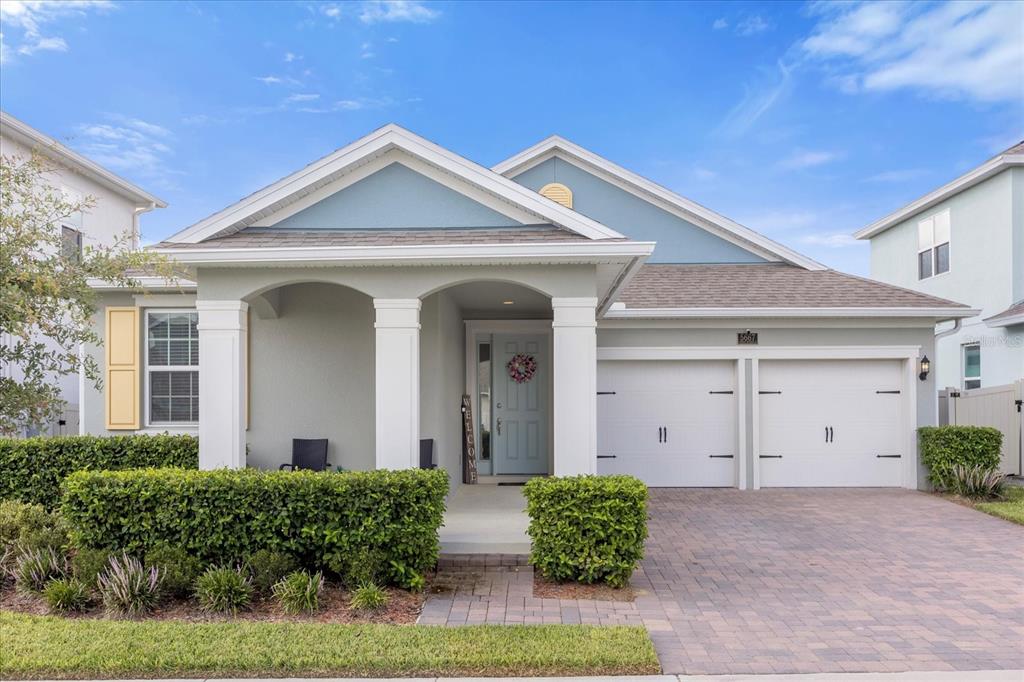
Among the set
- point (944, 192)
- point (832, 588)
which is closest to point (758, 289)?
point (832, 588)

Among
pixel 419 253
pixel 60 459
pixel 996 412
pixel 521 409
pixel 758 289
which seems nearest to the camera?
pixel 419 253

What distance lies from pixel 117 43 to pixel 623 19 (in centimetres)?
984

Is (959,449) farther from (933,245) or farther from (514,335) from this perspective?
(933,245)

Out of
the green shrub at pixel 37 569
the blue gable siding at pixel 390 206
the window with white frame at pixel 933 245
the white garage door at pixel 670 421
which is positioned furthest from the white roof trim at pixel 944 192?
the green shrub at pixel 37 569

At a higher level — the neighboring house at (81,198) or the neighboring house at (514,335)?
the neighboring house at (81,198)

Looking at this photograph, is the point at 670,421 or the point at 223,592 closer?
the point at 223,592

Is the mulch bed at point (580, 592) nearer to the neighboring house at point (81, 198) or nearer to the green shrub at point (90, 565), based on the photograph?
the green shrub at point (90, 565)

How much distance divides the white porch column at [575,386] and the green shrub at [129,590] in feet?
12.1

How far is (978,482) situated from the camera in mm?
10047

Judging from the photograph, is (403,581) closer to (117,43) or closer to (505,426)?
(505,426)

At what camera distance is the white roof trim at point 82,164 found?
44.1 ft

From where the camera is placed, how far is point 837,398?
11.1 meters

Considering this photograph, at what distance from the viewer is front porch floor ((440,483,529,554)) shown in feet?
21.4

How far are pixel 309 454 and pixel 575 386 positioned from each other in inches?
152
